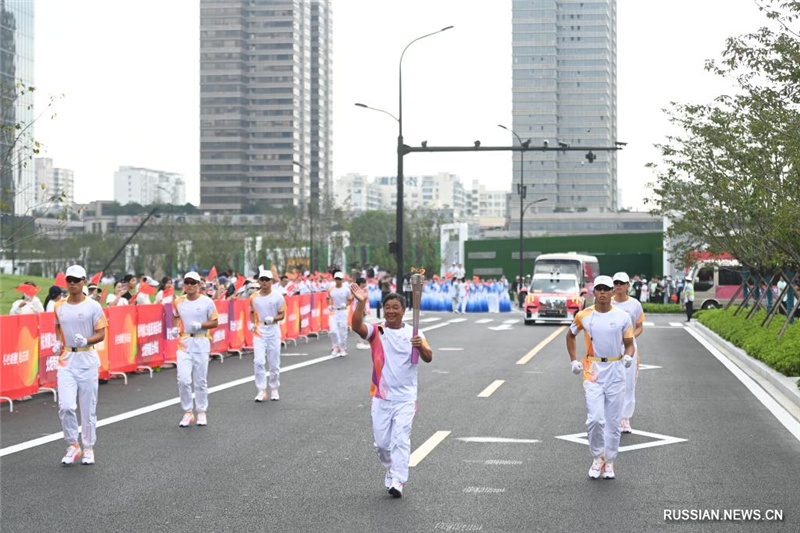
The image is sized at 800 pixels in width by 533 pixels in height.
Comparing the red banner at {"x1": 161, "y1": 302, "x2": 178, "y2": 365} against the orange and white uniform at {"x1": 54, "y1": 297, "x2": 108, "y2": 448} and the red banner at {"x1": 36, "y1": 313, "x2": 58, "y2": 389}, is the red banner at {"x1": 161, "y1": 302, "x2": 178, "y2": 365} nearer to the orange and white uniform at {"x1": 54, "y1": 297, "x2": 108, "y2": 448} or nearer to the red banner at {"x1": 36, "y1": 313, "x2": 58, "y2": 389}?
the red banner at {"x1": 36, "y1": 313, "x2": 58, "y2": 389}

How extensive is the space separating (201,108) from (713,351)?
176 metres

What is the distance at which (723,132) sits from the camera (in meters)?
→ 26.6

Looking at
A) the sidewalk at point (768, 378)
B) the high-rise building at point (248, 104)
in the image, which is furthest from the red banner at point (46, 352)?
the high-rise building at point (248, 104)

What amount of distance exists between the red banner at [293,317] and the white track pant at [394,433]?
18.9 meters

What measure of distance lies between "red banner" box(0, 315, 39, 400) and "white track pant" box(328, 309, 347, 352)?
832 centimetres

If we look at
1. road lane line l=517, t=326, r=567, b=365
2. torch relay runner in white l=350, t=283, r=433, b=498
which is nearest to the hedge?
road lane line l=517, t=326, r=567, b=365

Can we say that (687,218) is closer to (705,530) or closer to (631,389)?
(631,389)

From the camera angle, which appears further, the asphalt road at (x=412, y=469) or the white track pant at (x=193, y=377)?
the white track pant at (x=193, y=377)

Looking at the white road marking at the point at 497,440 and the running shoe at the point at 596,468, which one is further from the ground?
the running shoe at the point at 596,468

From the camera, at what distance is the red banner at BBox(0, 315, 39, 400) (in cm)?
1452

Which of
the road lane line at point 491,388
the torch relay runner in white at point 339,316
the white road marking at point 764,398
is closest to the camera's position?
the white road marking at point 764,398

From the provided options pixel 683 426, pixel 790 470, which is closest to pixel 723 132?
pixel 683 426

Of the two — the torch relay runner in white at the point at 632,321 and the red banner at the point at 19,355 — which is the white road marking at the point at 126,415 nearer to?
the red banner at the point at 19,355

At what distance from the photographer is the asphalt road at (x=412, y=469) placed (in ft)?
24.9
